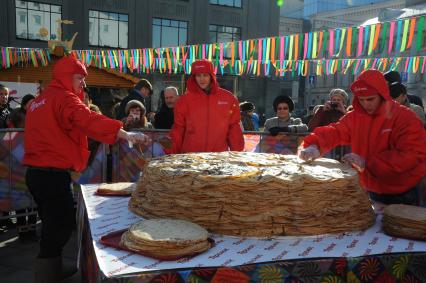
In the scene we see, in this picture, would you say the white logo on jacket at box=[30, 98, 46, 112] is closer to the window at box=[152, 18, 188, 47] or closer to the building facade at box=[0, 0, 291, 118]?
the building facade at box=[0, 0, 291, 118]

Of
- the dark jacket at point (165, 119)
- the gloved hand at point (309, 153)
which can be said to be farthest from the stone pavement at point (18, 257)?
the gloved hand at point (309, 153)

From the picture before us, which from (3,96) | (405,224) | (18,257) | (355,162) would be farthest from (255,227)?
(3,96)

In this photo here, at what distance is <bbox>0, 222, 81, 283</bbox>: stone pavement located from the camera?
3.76 m

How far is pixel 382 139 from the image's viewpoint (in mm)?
2650

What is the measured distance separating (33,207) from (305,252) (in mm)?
4125

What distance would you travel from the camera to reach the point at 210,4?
85.7 feet

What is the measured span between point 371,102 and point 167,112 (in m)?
3.64

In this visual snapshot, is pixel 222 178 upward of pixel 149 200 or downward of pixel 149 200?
upward

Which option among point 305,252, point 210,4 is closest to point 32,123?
point 305,252

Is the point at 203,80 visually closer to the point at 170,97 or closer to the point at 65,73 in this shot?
the point at 65,73

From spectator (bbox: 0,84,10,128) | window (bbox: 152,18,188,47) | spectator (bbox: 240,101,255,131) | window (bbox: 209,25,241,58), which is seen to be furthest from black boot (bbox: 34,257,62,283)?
window (bbox: 209,25,241,58)

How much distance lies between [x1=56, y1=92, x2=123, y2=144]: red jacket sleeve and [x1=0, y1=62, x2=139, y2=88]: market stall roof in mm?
10944

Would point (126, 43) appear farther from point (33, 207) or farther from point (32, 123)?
point (32, 123)

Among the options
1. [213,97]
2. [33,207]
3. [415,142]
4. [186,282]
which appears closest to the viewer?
[186,282]
